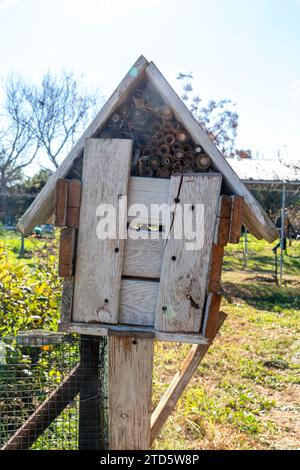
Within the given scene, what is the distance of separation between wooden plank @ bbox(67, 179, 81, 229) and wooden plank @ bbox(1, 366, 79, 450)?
3.12 feet

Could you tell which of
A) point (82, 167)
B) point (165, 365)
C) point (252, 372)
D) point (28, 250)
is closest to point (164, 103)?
point (82, 167)

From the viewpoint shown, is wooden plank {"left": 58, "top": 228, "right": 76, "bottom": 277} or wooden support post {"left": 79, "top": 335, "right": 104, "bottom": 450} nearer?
wooden plank {"left": 58, "top": 228, "right": 76, "bottom": 277}

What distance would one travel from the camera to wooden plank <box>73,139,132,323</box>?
210 centimetres

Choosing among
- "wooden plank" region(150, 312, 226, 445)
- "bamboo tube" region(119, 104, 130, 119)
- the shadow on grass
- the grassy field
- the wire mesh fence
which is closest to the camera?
"bamboo tube" region(119, 104, 130, 119)

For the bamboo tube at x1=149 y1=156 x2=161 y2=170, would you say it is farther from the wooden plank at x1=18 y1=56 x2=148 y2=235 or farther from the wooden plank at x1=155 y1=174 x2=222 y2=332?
A: the wooden plank at x1=18 y1=56 x2=148 y2=235

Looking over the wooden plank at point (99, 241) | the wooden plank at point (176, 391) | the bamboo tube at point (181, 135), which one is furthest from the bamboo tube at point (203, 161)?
the wooden plank at point (176, 391)

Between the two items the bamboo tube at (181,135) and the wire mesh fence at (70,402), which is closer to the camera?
the bamboo tube at (181,135)

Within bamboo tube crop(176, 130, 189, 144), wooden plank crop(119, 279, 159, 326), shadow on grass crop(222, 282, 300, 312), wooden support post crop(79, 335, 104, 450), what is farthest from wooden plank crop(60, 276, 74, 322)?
shadow on grass crop(222, 282, 300, 312)

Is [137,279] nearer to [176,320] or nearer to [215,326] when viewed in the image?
[176,320]

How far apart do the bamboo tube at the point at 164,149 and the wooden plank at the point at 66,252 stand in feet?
1.80

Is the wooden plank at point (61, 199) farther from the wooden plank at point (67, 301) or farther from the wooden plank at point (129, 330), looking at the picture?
the wooden plank at point (129, 330)

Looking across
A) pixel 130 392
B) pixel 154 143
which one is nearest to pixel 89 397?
pixel 130 392

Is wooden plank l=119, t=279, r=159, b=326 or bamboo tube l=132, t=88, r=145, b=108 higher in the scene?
bamboo tube l=132, t=88, r=145, b=108

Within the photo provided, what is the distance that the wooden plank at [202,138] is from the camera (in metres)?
2.07
